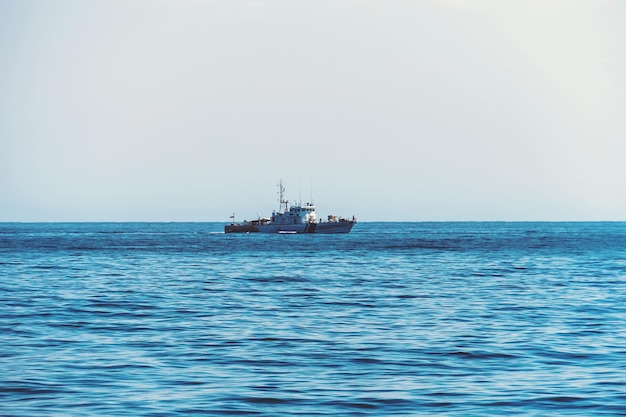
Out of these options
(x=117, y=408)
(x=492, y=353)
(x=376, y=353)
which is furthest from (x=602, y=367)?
(x=117, y=408)

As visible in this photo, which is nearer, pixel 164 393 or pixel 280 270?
pixel 164 393

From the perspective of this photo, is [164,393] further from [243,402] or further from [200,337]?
[200,337]

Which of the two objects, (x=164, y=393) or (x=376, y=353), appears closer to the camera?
(x=164, y=393)

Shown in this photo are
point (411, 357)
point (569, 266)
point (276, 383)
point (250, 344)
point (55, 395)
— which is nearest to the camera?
point (55, 395)

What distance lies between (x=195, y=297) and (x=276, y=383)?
2301 centimetres

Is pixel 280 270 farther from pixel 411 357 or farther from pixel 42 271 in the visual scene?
pixel 411 357

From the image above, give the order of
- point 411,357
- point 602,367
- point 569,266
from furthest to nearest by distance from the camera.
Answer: point 569,266 → point 411,357 → point 602,367

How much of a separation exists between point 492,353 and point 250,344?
6.47 meters

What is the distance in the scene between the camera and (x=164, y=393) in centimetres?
1894

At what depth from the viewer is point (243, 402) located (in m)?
18.2

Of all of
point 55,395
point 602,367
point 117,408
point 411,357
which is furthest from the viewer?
point 411,357

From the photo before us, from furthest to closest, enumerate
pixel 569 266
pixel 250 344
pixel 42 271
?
pixel 569 266
pixel 42 271
pixel 250 344

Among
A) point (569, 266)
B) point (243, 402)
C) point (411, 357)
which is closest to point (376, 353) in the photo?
point (411, 357)

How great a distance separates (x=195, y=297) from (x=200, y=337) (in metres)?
15.2
